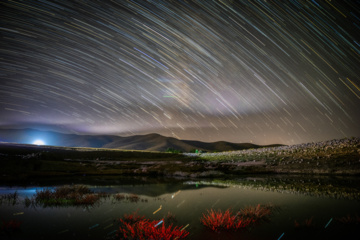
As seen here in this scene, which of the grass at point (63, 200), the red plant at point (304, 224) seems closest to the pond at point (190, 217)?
the red plant at point (304, 224)

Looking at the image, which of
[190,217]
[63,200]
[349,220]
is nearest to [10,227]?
[63,200]

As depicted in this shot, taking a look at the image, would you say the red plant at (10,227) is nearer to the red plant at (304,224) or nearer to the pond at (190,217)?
the pond at (190,217)

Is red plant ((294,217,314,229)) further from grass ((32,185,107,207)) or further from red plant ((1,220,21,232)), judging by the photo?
grass ((32,185,107,207))

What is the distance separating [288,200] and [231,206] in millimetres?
4206

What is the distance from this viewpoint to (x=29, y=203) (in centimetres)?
1189

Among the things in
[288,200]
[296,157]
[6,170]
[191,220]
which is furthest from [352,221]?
[6,170]

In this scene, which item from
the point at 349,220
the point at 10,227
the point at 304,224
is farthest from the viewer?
the point at 349,220

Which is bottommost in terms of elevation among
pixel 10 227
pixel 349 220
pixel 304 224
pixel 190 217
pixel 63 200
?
pixel 349 220

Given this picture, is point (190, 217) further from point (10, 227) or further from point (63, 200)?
point (63, 200)

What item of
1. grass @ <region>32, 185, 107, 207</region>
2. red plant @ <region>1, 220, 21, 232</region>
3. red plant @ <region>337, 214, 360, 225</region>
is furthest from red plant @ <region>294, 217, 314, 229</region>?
grass @ <region>32, 185, 107, 207</region>

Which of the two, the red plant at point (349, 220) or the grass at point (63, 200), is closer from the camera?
the red plant at point (349, 220)

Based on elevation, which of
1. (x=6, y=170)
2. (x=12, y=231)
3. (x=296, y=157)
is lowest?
(x=296, y=157)

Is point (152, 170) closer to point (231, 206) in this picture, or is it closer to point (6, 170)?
point (6, 170)

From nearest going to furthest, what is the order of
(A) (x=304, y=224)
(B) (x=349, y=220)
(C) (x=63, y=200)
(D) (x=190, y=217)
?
(A) (x=304, y=224), (B) (x=349, y=220), (D) (x=190, y=217), (C) (x=63, y=200)
